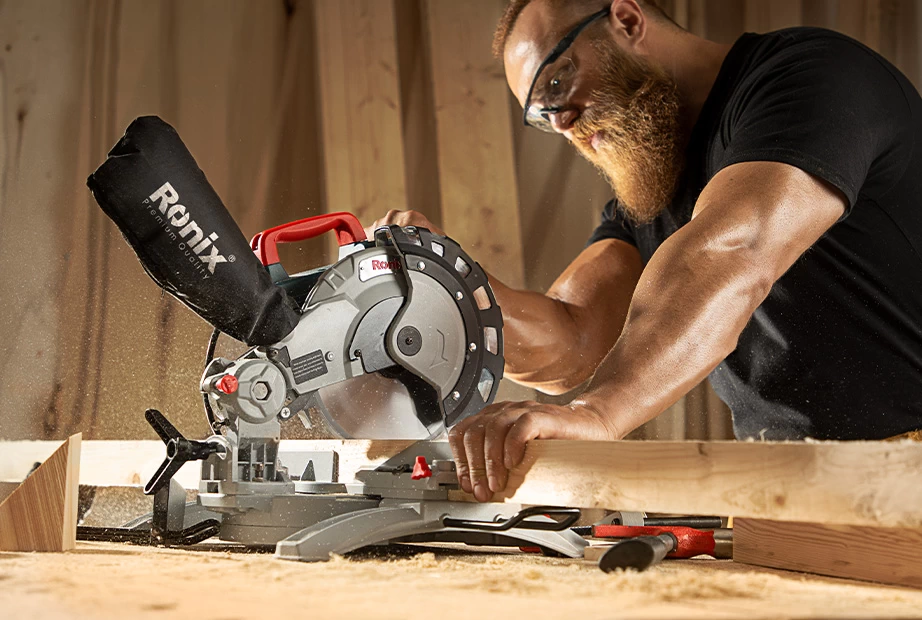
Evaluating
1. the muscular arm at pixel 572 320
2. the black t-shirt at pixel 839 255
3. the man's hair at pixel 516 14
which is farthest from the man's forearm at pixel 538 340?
the man's hair at pixel 516 14

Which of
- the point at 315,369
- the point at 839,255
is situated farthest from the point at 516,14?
the point at 315,369

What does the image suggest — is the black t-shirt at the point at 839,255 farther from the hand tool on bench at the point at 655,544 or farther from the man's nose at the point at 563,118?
the hand tool on bench at the point at 655,544

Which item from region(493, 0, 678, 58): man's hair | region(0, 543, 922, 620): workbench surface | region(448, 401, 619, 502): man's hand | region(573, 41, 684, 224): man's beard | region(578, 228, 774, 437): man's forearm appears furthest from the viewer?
region(493, 0, 678, 58): man's hair

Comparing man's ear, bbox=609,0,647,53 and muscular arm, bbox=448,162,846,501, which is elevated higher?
man's ear, bbox=609,0,647,53

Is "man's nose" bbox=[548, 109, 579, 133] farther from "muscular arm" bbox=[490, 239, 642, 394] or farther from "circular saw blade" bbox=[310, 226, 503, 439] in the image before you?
"circular saw blade" bbox=[310, 226, 503, 439]

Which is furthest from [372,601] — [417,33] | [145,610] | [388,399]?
[417,33]

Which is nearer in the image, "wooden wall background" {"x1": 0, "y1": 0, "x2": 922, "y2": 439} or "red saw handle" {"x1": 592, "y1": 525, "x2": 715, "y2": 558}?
"red saw handle" {"x1": 592, "y1": 525, "x2": 715, "y2": 558}

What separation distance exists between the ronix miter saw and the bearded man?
114 mm

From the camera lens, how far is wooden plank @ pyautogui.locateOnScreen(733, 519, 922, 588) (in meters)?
1.05

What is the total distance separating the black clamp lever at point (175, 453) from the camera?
4.35ft

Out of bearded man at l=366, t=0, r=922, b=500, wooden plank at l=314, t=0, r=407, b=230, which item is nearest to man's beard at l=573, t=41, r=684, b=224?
bearded man at l=366, t=0, r=922, b=500

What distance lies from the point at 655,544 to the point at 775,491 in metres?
0.25

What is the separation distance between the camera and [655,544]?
1119 millimetres

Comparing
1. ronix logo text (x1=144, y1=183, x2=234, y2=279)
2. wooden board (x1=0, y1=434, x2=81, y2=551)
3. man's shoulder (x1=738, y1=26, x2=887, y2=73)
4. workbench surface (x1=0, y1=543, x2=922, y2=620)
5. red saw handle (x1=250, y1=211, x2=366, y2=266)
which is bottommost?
workbench surface (x1=0, y1=543, x2=922, y2=620)
